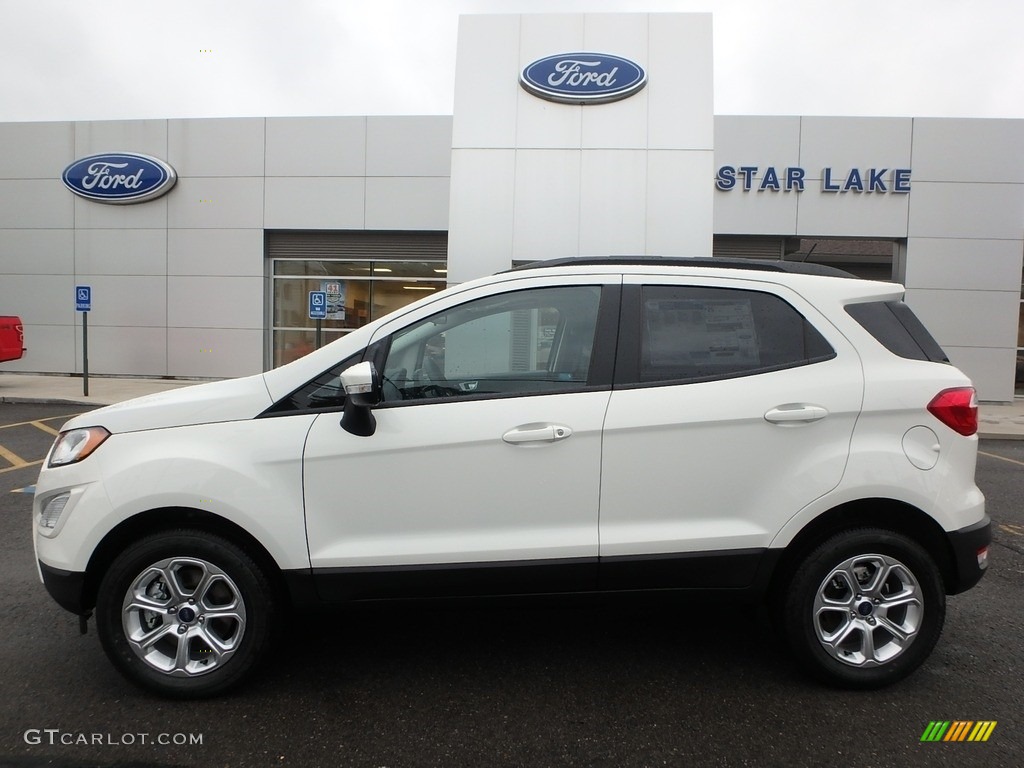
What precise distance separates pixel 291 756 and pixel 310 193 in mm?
16067

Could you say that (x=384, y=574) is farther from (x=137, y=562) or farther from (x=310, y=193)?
(x=310, y=193)

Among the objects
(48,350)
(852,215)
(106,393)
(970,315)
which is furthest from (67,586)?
(48,350)

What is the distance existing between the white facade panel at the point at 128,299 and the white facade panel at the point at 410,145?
21.2ft

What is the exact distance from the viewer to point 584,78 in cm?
934

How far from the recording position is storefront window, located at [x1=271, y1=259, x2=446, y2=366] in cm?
1738

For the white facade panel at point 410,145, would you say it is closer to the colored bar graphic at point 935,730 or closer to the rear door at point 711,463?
the rear door at point 711,463

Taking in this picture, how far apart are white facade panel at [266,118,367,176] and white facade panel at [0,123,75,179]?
5503 mm

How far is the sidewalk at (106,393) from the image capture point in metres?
12.0

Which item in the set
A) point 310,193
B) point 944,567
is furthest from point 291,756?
point 310,193

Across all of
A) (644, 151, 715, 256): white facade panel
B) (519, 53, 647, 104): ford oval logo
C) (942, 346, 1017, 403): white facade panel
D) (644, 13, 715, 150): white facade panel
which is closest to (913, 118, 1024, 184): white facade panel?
(942, 346, 1017, 403): white facade panel

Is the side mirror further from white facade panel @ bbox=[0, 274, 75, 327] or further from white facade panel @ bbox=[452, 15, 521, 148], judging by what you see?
white facade panel @ bbox=[0, 274, 75, 327]

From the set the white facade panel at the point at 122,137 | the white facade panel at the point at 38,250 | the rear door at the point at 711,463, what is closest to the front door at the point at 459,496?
the rear door at the point at 711,463

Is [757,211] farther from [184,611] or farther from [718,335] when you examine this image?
[184,611]

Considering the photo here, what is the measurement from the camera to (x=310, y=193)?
54.5ft
